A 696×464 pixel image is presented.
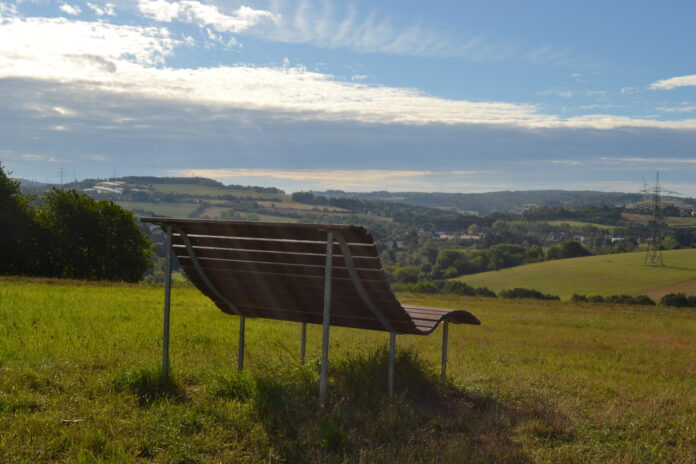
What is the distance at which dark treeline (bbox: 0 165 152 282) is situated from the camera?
34062 mm

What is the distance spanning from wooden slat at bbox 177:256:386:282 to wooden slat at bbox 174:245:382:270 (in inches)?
1.5

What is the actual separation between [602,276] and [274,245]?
72.9 meters

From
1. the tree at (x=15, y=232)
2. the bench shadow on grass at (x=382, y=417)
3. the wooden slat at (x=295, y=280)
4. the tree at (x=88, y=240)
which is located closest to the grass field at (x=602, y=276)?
the tree at (x=88, y=240)

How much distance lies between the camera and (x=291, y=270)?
17.2 feet

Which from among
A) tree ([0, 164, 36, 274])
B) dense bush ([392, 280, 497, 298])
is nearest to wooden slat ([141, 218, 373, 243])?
tree ([0, 164, 36, 274])

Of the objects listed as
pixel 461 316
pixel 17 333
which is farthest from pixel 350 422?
pixel 17 333

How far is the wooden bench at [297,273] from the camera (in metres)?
4.72

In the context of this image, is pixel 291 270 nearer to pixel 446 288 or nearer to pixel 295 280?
pixel 295 280

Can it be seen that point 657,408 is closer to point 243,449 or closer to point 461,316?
point 461,316

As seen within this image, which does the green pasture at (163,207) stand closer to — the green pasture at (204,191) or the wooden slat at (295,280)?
the green pasture at (204,191)

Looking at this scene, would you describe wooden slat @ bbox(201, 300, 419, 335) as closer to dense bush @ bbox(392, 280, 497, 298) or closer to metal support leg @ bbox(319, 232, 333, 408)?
metal support leg @ bbox(319, 232, 333, 408)

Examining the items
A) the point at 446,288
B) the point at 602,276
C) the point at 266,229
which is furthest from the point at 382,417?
the point at 602,276

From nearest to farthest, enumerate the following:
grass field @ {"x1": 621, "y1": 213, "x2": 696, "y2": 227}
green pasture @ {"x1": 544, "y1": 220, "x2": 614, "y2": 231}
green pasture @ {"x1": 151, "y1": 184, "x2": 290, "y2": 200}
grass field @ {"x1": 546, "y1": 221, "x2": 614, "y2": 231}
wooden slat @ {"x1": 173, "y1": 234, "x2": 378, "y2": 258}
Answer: wooden slat @ {"x1": 173, "y1": 234, "x2": 378, "y2": 258}
grass field @ {"x1": 621, "y1": 213, "x2": 696, "y2": 227}
green pasture @ {"x1": 544, "y1": 220, "x2": 614, "y2": 231}
grass field @ {"x1": 546, "y1": 221, "x2": 614, "y2": 231}
green pasture @ {"x1": 151, "y1": 184, "x2": 290, "y2": 200}

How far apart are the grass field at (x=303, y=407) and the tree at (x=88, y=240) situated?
1116 inches
